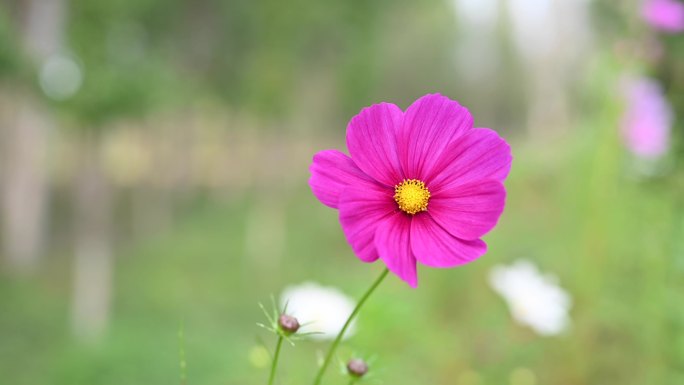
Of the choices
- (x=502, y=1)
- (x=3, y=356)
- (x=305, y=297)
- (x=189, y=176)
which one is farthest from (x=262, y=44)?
(x=502, y=1)

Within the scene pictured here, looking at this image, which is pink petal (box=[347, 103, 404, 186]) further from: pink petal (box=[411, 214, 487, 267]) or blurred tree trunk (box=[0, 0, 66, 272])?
blurred tree trunk (box=[0, 0, 66, 272])

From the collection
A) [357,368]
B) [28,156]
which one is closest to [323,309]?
[357,368]

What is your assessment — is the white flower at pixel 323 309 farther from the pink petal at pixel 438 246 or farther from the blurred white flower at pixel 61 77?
the blurred white flower at pixel 61 77

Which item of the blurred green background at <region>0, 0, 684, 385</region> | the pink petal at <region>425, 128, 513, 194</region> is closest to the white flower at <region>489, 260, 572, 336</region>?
the blurred green background at <region>0, 0, 684, 385</region>

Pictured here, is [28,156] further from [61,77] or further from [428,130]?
[428,130]

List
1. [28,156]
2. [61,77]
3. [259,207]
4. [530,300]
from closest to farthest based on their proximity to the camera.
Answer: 1. [530,300]
2. [61,77]
3. [28,156]
4. [259,207]

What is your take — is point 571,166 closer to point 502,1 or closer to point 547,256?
point 547,256
